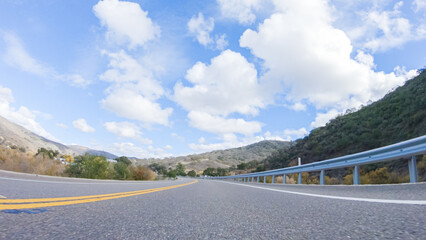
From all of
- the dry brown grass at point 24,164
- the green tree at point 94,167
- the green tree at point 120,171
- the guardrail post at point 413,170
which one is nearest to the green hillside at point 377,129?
the guardrail post at point 413,170

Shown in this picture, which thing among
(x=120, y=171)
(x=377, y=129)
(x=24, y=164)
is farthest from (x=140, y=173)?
(x=377, y=129)

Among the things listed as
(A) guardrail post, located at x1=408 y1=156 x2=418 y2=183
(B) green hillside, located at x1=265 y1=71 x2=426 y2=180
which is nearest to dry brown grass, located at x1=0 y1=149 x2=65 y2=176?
(A) guardrail post, located at x1=408 y1=156 x2=418 y2=183

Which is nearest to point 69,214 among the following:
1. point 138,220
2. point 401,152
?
point 138,220

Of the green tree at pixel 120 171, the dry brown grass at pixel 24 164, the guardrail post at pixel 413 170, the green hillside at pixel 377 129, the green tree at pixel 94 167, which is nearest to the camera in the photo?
the guardrail post at pixel 413 170

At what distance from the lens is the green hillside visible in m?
23.6

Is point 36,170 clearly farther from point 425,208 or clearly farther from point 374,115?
point 374,115

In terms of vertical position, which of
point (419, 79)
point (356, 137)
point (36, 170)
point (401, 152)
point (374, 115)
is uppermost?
point (419, 79)

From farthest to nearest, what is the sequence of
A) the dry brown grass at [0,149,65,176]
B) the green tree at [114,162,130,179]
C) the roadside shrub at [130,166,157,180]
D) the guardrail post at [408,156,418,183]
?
the roadside shrub at [130,166,157,180] → the green tree at [114,162,130,179] → the dry brown grass at [0,149,65,176] → the guardrail post at [408,156,418,183]

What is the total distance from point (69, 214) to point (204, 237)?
1.60m

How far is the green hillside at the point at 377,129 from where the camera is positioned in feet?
77.5

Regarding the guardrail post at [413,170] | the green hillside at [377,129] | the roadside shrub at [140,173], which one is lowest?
the roadside shrub at [140,173]

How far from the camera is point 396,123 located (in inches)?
1032

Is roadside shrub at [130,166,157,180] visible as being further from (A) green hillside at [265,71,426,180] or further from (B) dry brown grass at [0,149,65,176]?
(A) green hillside at [265,71,426,180]

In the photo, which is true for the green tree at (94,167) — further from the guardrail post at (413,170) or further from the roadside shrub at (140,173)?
the guardrail post at (413,170)
